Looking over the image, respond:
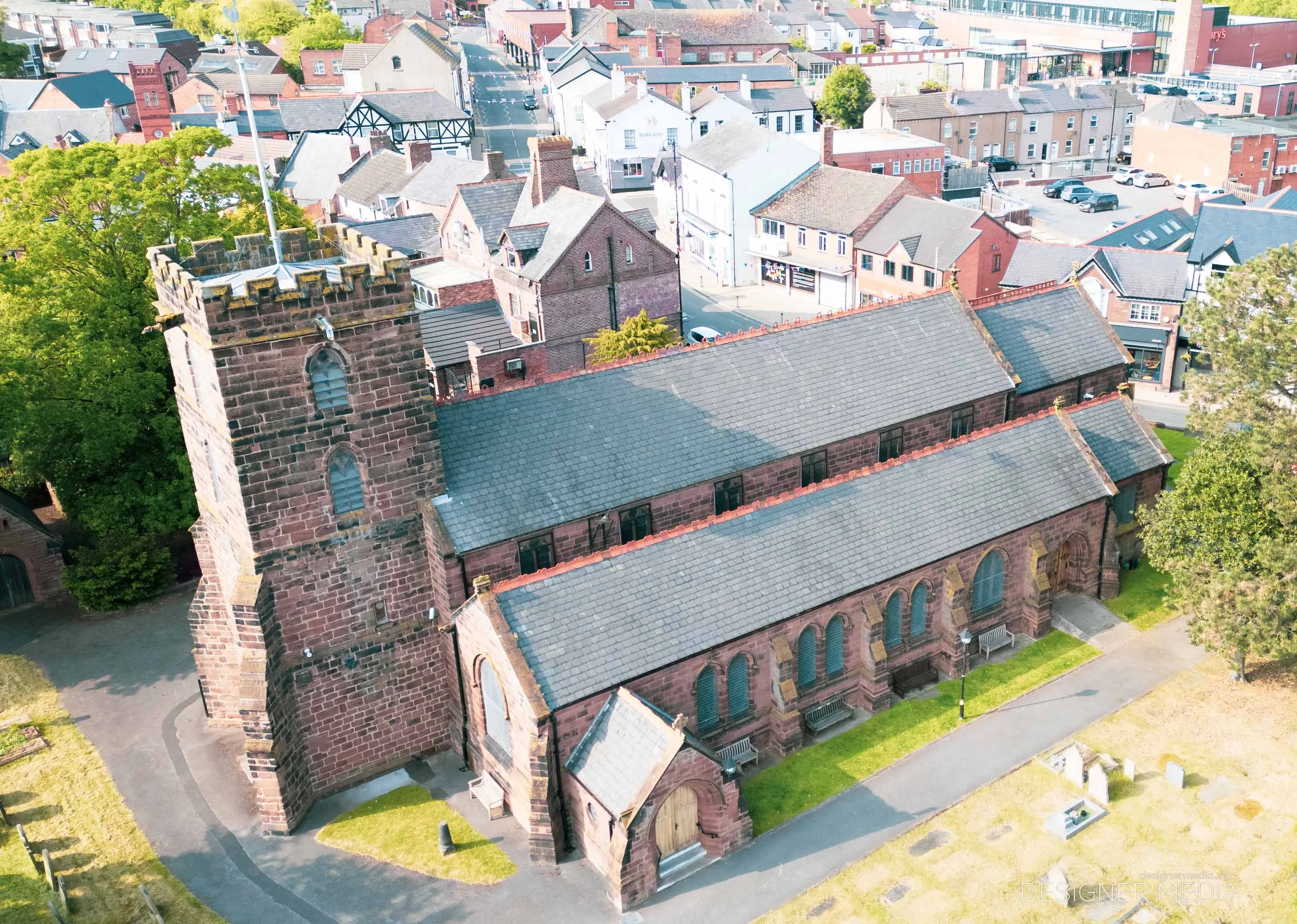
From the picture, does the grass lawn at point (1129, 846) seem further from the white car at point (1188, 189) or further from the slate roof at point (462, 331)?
the white car at point (1188, 189)

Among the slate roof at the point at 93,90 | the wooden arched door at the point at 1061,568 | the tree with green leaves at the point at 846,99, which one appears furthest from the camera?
the tree with green leaves at the point at 846,99

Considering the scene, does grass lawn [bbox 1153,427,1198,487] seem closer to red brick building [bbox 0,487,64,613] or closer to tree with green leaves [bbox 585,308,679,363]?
tree with green leaves [bbox 585,308,679,363]

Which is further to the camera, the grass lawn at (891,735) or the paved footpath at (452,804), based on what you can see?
the grass lawn at (891,735)

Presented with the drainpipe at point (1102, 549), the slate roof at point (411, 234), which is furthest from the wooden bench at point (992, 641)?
the slate roof at point (411, 234)

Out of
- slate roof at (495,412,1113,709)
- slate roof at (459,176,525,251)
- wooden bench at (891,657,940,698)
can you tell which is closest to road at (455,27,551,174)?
slate roof at (459,176,525,251)

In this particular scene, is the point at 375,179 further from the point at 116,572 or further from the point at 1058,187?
the point at 1058,187

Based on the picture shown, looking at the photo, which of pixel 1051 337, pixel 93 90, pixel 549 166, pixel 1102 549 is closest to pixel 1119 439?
pixel 1102 549
